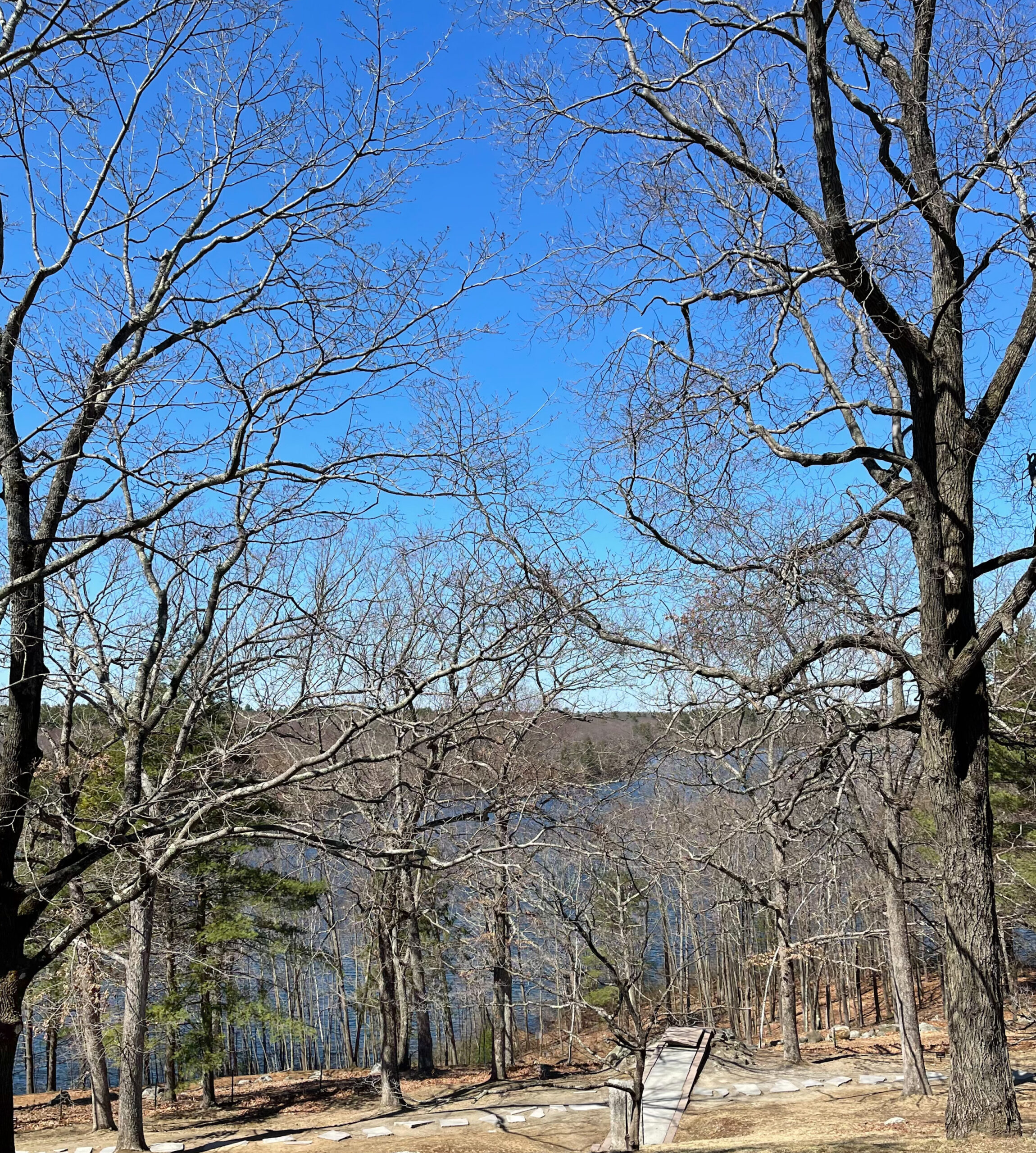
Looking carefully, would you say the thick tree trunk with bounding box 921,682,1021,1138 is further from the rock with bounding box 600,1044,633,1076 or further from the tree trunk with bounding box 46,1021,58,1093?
the tree trunk with bounding box 46,1021,58,1093

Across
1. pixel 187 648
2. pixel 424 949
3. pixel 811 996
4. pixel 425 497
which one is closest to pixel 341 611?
pixel 187 648

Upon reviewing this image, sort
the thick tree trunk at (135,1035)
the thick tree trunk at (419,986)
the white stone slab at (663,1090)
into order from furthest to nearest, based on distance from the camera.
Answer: the thick tree trunk at (419,986)
the thick tree trunk at (135,1035)
the white stone slab at (663,1090)

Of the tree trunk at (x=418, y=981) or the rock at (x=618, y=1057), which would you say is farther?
the tree trunk at (x=418, y=981)

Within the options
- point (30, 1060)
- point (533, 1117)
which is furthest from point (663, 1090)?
point (30, 1060)

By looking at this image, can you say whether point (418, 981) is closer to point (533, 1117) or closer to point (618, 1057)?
point (533, 1117)

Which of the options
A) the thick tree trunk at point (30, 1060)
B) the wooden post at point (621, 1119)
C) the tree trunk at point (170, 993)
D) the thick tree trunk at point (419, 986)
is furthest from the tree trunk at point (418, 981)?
the thick tree trunk at point (30, 1060)

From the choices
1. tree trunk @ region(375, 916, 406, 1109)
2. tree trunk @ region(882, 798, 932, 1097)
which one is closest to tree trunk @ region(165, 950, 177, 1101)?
tree trunk @ region(375, 916, 406, 1109)

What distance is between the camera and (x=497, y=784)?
479 inches

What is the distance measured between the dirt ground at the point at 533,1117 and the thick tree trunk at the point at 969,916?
0.51m

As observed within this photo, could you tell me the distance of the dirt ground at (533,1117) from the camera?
9930 mm

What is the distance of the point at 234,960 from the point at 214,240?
17135 millimetres

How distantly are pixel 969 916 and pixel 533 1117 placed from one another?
10002 mm

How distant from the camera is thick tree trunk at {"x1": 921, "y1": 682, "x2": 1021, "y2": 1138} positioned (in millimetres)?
5633

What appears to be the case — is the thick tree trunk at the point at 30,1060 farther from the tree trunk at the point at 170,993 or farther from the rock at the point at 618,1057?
the rock at the point at 618,1057
